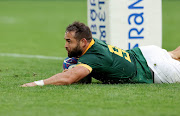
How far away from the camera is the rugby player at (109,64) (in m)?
5.69

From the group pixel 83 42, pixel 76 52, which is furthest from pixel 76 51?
pixel 83 42

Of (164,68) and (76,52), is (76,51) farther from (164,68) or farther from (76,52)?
(164,68)

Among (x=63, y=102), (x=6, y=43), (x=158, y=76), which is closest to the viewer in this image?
(x=63, y=102)

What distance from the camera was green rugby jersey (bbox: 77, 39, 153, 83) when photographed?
5746 mm

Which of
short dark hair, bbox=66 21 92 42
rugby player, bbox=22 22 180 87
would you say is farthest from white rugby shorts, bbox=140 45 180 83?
short dark hair, bbox=66 21 92 42

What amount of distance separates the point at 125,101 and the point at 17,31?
487 inches

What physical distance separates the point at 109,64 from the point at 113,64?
2.7 inches

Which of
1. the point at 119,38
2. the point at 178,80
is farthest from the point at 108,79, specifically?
the point at 119,38

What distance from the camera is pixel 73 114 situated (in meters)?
4.31

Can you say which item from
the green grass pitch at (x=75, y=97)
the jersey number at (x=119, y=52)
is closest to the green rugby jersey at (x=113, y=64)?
the jersey number at (x=119, y=52)

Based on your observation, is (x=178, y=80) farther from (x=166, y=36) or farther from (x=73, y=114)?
(x=166, y=36)

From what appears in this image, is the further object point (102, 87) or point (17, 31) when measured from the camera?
point (17, 31)

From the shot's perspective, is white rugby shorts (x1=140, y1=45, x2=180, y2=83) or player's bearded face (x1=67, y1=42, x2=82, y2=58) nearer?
player's bearded face (x1=67, y1=42, x2=82, y2=58)

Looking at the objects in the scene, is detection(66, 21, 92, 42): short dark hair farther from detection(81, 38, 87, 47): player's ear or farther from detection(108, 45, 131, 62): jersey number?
detection(108, 45, 131, 62): jersey number
